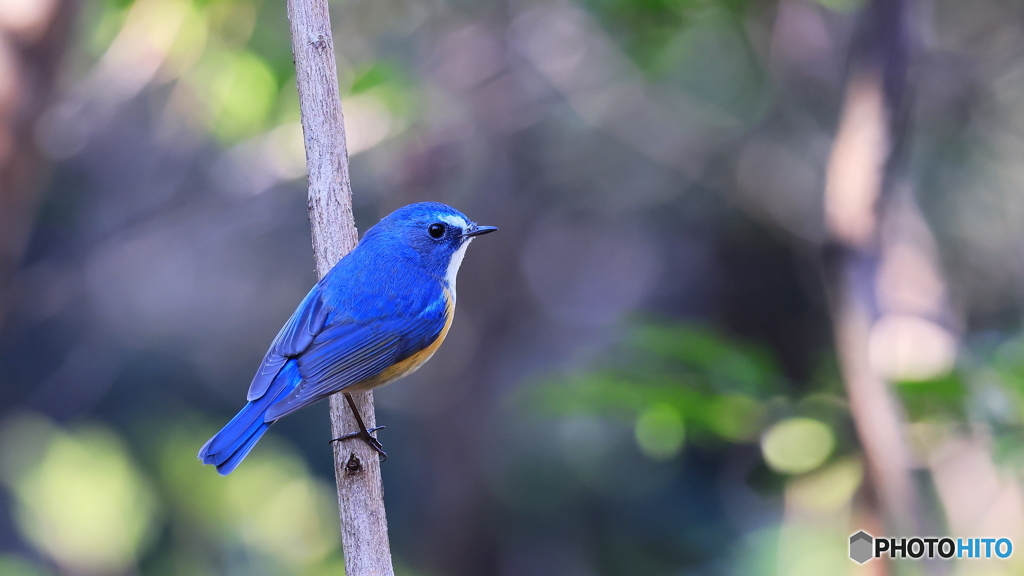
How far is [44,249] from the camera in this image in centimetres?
623

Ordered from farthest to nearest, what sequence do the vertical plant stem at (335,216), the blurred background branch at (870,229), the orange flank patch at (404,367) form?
the blurred background branch at (870,229)
the orange flank patch at (404,367)
the vertical plant stem at (335,216)

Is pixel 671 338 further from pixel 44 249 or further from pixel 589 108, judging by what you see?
pixel 44 249

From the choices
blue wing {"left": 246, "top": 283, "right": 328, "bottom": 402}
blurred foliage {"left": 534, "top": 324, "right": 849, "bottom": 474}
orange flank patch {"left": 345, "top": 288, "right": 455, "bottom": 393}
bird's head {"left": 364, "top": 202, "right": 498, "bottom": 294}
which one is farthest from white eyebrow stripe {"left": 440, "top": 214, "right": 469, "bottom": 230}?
blurred foliage {"left": 534, "top": 324, "right": 849, "bottom": 474}

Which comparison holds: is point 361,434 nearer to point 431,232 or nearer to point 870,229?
point 431,232

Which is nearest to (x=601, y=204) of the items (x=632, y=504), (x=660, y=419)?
(x=632, y=504)

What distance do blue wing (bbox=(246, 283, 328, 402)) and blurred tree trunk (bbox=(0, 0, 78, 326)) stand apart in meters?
1.98

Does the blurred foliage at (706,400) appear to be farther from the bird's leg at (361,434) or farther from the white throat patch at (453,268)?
the bird's leg at (361,434)

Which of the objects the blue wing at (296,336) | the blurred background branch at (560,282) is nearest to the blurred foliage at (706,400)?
the blurred background branch at (560,282)

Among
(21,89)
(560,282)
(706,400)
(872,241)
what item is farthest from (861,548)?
(21,89)

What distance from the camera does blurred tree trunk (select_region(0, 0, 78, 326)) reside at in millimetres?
4012

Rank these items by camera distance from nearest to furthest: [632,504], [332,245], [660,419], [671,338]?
[332,245]
[660,419]
[671,338]
[632,504]

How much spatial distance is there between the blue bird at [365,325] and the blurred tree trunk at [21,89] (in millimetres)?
1951

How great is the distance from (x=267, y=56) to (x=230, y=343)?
10.1ft

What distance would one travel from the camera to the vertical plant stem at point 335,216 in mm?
2477
